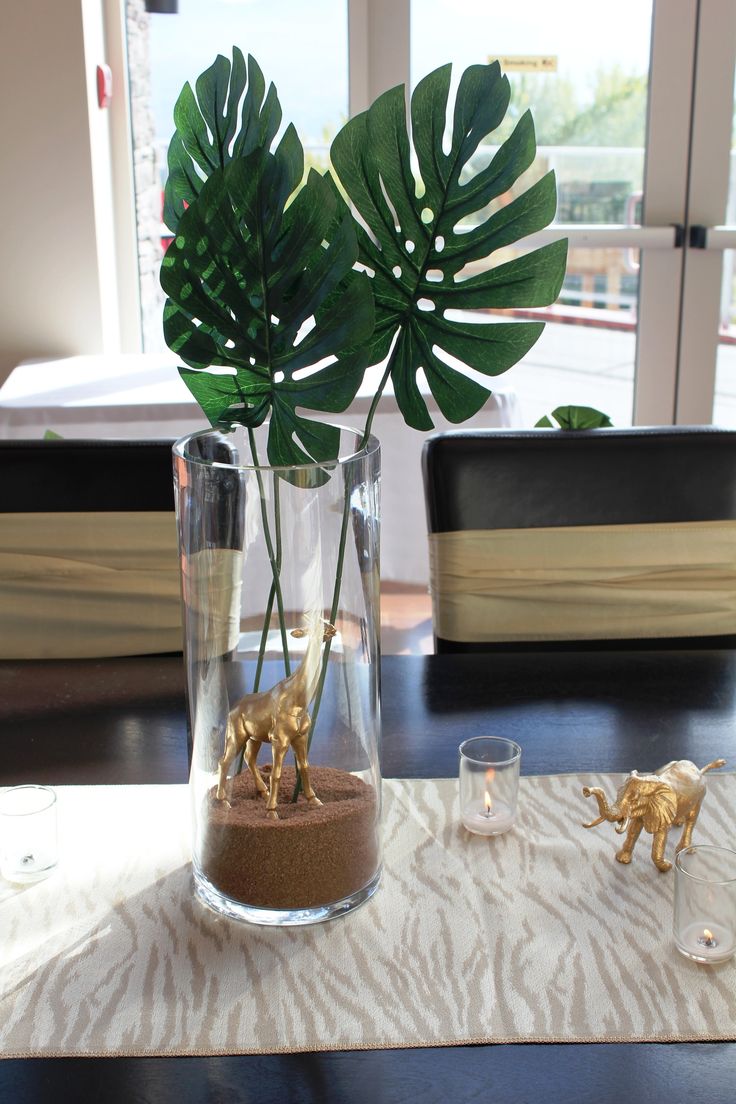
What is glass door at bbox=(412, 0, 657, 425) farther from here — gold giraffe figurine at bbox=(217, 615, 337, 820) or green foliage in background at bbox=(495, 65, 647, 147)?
gold giraffe figurine at bbox=(217, 615, 337, 820)

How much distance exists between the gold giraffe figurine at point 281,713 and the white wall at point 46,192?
2896mm

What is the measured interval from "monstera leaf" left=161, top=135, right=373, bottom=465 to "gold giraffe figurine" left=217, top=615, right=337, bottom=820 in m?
0.16

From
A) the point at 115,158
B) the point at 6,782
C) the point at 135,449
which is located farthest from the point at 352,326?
the point at 115,158

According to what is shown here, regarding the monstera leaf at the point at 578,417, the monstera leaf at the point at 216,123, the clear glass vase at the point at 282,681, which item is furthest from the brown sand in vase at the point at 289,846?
the monstera leaf at the point at 578,417

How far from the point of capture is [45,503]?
53.2 inches

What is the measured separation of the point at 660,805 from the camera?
88 centimetres

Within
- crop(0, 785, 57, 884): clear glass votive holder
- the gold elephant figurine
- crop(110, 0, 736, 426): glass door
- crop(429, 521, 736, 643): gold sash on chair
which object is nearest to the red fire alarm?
crop(110, 0, 736, 426): glass door

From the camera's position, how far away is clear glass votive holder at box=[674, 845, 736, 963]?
77 centimetres

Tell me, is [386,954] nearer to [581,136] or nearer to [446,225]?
[446,225]

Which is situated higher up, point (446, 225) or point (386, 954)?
point (446, 225)

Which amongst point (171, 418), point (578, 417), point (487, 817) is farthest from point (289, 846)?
point (171, 418)

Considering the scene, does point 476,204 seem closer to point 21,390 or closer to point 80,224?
point 21,390

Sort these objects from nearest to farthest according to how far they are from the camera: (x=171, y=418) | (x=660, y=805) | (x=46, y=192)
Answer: (x=660, y=805) < (x=171, y=418) < (x=46, y=192)

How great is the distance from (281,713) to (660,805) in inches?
11.6
